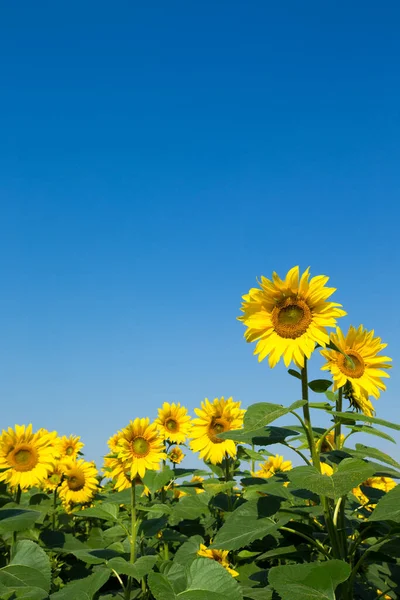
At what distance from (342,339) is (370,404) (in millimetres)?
514

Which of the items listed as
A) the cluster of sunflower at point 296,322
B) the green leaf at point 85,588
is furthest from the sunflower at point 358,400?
the green leaf at point 85,588

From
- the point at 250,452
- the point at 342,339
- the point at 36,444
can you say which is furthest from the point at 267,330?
the point at 36,444

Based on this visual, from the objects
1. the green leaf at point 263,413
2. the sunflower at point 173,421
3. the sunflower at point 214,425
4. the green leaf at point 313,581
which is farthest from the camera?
the sunflower at point 173,421

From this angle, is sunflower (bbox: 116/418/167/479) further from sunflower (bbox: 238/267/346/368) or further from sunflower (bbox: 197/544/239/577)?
sunflower (bbox: 238/267/346/368)

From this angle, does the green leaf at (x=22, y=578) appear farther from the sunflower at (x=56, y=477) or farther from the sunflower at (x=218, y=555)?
the sunflower at (x=56, y=477)

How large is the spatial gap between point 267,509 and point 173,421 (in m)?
3.52

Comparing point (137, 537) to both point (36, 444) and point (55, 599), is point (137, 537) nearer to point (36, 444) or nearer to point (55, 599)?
point (55, 599)

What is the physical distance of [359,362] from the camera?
4.38 meters

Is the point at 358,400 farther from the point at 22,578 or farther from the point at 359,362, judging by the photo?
the point at 22,578

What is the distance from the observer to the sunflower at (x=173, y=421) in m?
6.79

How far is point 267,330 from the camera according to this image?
3.96m

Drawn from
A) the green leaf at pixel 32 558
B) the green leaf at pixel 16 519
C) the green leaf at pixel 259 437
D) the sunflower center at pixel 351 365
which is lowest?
the green leaf at pixel 32 558

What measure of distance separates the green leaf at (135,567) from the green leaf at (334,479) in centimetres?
115

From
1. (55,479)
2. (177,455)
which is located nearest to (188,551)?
(55,479)
